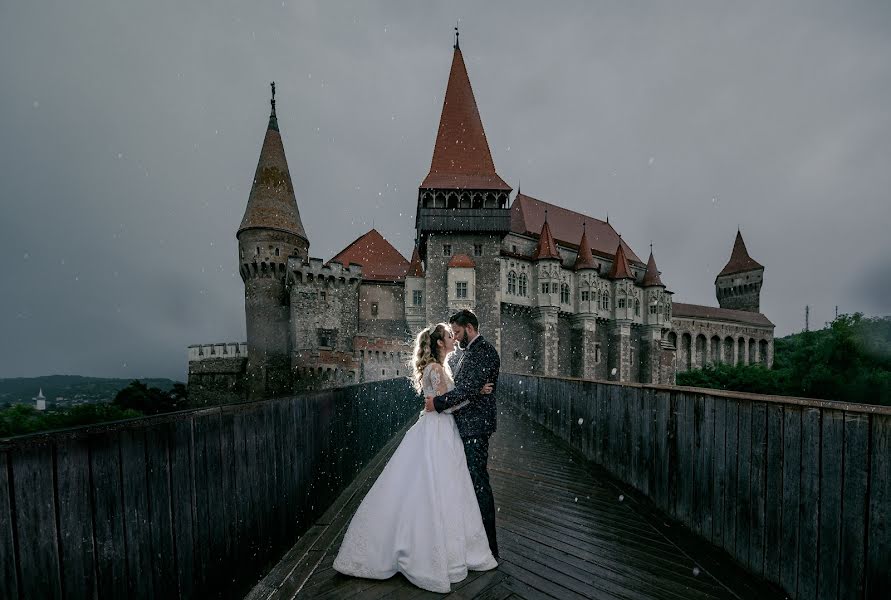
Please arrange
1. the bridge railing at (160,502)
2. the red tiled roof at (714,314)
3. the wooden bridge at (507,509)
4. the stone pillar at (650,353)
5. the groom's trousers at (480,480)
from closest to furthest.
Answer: the bridge railing at (160,502)
the wooden bridge at (507,509)
the groom's trousers at (480,480)
the stone pillar at (650,353)
the red tiled roof at (714,314)

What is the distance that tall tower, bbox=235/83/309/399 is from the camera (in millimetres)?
30516

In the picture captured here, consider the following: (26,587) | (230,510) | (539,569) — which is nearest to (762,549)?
(539,569)

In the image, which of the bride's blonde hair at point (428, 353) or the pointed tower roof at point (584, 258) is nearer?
the bride's blonde hair at point (428, 353)

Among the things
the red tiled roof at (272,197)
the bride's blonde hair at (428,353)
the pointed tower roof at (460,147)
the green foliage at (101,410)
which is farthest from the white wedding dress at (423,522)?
the red tiled roof at (272,197)

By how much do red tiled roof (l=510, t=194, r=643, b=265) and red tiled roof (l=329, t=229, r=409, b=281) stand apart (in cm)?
1018

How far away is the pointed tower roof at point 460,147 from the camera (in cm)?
2996

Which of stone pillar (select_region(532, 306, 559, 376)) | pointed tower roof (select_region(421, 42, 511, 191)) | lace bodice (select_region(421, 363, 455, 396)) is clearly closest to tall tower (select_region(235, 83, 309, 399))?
pointed tower roof (select_region(421, 42, 511, 191))

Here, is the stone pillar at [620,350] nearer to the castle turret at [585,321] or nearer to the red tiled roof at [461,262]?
the castle turret at [585,321]

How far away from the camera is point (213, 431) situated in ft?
8.70

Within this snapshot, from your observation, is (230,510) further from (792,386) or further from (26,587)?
(792,386)

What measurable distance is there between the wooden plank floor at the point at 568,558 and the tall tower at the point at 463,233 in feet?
79.1

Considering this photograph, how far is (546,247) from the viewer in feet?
108

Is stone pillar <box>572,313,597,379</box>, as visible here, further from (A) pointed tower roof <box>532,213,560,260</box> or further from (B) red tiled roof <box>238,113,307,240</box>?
(B) red tiled roof <box>238,113,307,240</box>

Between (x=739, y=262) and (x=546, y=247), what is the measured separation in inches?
1545
